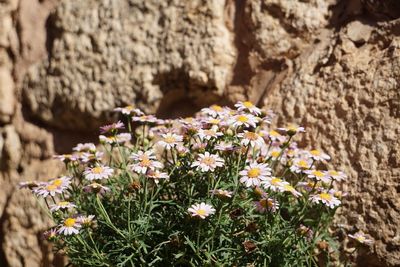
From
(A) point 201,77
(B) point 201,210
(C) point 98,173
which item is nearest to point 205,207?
(B) point 201,210

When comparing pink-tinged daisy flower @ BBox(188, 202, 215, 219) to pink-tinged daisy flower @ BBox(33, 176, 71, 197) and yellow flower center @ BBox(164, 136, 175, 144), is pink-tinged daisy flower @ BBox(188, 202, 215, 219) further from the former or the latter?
pink-tinged daisy flower @ BBox(33, 176, 71, 197)

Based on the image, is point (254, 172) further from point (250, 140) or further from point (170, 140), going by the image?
point (170, 140)

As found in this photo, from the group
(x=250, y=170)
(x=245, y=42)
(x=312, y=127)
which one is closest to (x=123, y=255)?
(x=250, y=170)

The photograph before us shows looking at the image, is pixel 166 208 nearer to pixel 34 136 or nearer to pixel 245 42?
pixel 245 42

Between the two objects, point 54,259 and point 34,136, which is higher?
point 34,136

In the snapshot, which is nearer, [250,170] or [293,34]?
[250,170]

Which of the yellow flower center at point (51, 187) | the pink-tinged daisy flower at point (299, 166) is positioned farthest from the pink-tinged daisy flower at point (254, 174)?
the yellow flower center at point (51, 187)

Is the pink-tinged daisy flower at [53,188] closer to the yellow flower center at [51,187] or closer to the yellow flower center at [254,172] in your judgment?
the yellow flower center at [51,187]
